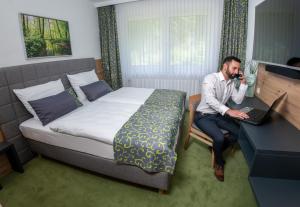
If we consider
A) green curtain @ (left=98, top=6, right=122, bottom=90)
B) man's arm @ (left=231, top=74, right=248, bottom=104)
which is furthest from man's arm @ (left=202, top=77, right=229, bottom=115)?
green curtain @ (left=98, top=6, right=122, bottom=90)

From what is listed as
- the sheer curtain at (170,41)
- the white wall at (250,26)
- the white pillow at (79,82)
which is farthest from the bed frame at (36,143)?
the white wall at (250,26)

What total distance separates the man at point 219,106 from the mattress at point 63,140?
118cm

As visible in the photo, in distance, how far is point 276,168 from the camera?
1.19m

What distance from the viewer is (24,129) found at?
2184 mm

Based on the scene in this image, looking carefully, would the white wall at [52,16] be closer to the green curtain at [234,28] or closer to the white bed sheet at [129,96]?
the white bed sheet at [129,96]

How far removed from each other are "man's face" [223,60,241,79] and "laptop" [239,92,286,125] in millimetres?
493

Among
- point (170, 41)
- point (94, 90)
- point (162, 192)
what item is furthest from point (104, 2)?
point (162, 192)

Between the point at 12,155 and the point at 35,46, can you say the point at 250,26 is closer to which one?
the point at 35,46

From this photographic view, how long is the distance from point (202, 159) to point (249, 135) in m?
1.06

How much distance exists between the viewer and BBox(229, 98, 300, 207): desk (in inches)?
41.7

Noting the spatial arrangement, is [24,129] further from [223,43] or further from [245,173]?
[223,43]

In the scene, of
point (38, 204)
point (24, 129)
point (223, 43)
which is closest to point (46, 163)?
point (24, 129)

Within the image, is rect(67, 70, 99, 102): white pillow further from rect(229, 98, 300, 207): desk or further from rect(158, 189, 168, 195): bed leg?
rect(229, 98, 300, 207): desk

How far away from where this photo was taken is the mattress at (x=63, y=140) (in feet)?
5.83
